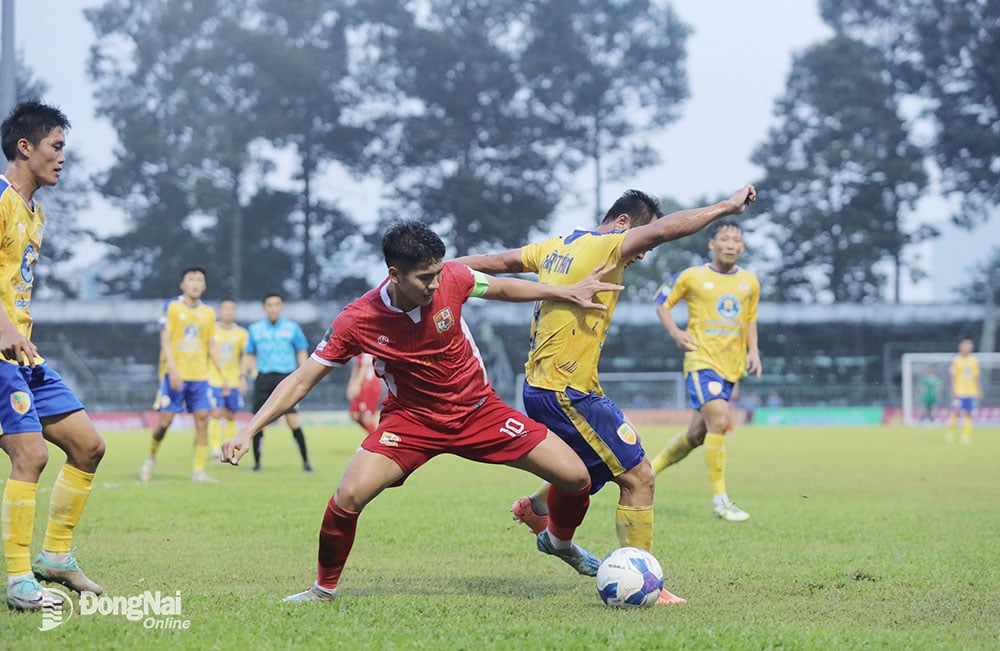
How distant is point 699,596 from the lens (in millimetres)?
6332

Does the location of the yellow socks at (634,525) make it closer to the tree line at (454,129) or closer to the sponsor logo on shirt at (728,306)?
the sponsor logo on shirt at (728,306)

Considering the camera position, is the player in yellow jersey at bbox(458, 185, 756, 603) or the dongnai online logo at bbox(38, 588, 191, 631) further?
the player in yellow jersey at bbox(458, 185, 756, 603)

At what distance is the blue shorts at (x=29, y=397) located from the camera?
A: 5.81 m

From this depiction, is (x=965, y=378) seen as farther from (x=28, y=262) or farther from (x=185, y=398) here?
(x=28, y=262)

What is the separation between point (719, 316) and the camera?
10.8m

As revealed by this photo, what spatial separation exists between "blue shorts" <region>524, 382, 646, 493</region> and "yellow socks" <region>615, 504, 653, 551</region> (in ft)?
0.72

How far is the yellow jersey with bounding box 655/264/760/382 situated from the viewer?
10734 millimetres

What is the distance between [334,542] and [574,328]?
183cm

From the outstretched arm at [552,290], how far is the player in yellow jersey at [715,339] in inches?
164

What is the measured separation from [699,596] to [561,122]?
146 feet

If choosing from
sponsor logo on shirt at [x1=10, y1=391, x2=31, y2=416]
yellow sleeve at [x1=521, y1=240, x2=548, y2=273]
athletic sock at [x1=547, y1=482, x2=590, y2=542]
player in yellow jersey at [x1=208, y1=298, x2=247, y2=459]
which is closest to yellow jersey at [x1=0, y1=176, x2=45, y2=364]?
sponsor logo on shirt at [x1=10, y1=391, x2=31, y2=416]

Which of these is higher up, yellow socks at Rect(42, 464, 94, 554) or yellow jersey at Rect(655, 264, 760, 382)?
yellow jersey at Rect(655, 264, 760, 382)

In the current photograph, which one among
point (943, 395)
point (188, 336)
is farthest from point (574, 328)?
point (943, 395)

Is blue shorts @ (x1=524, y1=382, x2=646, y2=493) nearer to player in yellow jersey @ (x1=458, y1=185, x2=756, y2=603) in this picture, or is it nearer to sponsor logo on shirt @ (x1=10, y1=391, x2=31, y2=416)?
player in yellow jersey @ (x1=458, y1=185, x2=756, y2=603)
